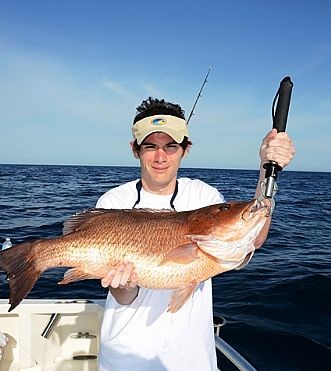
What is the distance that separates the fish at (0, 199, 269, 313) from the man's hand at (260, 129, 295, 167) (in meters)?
0.32

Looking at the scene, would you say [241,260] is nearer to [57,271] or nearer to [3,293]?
[3,293]

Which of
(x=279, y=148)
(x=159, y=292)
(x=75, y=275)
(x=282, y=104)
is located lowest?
(x=159, y=292)

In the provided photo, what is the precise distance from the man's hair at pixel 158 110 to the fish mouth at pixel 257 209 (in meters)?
0.81

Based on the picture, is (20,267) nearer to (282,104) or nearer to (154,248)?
(154,248)

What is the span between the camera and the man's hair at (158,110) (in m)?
3.26

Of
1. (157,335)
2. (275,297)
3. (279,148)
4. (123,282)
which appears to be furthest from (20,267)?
(275,297)

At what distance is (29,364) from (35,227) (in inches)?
426

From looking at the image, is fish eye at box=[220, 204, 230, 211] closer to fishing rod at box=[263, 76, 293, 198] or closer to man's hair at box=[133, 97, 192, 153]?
fishing rod at box=[263, 76, 293, 198]

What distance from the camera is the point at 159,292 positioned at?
3082 millimetres

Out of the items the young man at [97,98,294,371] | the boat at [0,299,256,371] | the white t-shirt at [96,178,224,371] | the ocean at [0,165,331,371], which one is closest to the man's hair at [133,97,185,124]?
the young man at [97,98,294,371]

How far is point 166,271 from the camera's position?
9.13 ft

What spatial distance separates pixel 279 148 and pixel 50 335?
352 centimetres

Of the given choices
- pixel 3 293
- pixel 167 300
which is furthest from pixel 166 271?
pixel 3 293

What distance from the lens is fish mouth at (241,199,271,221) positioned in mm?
2707
